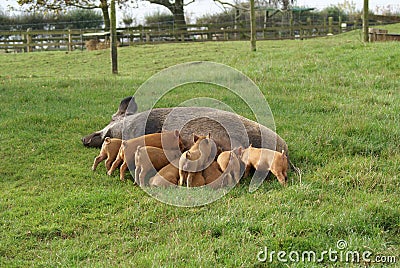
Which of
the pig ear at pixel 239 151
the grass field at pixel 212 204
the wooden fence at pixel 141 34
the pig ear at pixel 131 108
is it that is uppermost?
the wooden fence at pixel 141 34

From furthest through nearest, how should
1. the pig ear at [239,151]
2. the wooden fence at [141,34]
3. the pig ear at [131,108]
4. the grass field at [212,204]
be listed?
the wooden fence at [141,34] < the pig ear at [131,108] < the pig ear at [239,151] < the grass field at [212,204]

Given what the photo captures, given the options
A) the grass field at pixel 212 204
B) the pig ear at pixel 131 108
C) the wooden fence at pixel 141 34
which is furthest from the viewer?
the wooden fence at pixel 141 34

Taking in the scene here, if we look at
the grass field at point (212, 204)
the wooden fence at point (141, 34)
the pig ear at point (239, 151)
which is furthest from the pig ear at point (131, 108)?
the wooden fence at point (141, 34)

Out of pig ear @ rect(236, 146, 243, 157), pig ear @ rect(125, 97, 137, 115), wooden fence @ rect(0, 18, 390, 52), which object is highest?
wooden fence @ rect(0, 18, 390, 52)

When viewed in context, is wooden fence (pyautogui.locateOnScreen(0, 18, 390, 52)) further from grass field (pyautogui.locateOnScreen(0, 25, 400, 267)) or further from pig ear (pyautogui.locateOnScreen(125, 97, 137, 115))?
pig ear (pyautogui.locateOnScreen(125, 97, 137, 115))

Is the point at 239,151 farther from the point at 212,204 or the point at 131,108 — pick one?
the point at 131,108

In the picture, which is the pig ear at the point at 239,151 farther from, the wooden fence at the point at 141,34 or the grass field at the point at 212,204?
the wooden fence at the point at 141,34

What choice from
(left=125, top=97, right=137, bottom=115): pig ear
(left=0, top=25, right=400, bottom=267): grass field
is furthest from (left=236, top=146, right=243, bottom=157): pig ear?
(left=125, top=97, right=137, bottom=115): pig ear

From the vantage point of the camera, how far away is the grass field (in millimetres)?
3949

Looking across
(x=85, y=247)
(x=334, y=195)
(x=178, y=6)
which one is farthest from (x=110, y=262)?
(x=178, y=6)

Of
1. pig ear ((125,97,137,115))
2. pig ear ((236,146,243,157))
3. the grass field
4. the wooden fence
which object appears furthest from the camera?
the wooden fence

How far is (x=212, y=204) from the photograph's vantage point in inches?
188

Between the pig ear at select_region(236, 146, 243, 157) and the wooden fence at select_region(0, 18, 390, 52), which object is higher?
the wooden fence at select_region(0, 18, 390, 52)

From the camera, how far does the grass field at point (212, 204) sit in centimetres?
395
